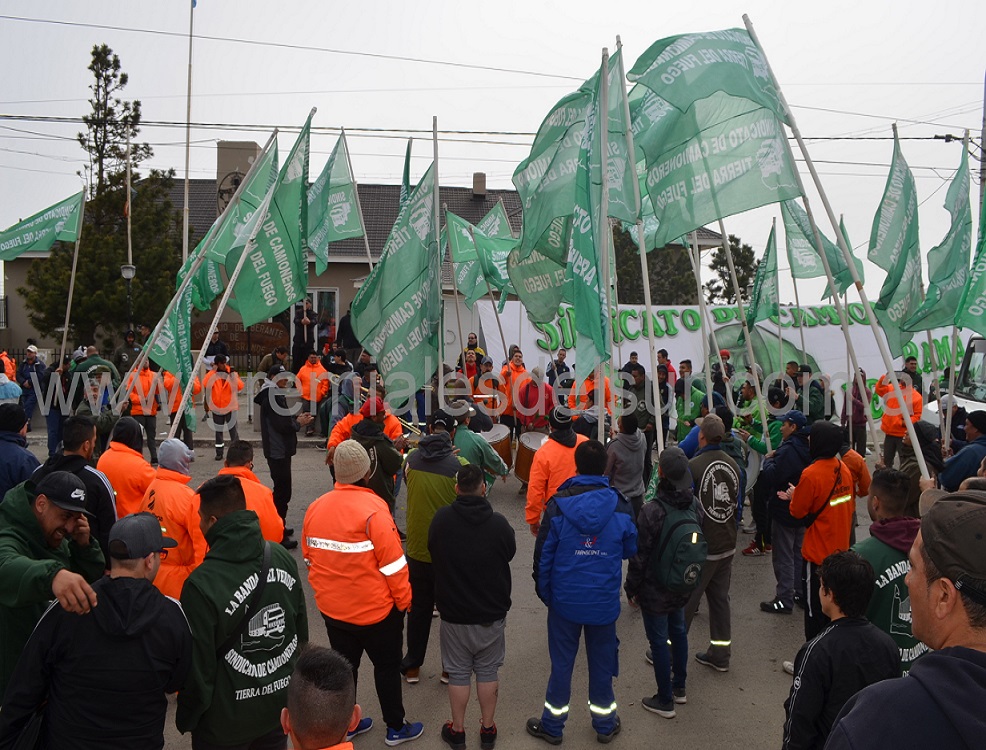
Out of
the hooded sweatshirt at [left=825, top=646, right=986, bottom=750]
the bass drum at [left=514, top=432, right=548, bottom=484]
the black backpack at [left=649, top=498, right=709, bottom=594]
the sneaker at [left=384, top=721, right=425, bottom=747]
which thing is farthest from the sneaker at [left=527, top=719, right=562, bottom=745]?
the bass drum at [left=514, top=432, right=548, bottom=484]

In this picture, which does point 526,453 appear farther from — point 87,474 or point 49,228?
point 49,228

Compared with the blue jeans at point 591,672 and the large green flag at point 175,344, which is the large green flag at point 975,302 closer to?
the blue jeans at point 591,672

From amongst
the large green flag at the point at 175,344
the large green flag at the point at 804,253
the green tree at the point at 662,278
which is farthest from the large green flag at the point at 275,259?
the green tree at the point at 662,278

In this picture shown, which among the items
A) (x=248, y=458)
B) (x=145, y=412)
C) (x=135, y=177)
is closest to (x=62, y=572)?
(x=248, y=458)

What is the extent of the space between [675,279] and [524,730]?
29.9 m

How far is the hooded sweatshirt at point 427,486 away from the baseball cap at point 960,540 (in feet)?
14.6

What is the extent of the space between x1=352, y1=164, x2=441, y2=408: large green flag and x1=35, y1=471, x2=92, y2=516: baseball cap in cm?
454

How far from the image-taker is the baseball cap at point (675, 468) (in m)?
5.41

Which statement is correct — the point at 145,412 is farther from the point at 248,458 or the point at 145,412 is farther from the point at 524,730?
the point at 524,730

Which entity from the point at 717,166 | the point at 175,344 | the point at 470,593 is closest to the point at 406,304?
the point at 175,344

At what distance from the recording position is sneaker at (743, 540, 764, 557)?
30.4ft

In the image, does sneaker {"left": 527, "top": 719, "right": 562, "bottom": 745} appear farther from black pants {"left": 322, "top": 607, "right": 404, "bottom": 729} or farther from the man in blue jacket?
black pants {"left": 322, "top": 607, "right": 404, "bottom": 729}

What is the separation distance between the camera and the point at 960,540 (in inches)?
68.5

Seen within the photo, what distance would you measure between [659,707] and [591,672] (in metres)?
0.73
